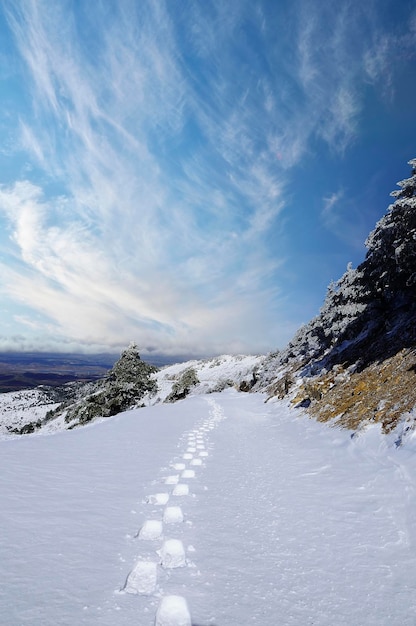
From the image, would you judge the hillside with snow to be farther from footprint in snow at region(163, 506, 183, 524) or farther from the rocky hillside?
the rocky hillside

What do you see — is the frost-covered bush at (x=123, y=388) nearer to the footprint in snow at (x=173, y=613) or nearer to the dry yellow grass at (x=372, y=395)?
the dry yellow grass at (x=372, y=395)

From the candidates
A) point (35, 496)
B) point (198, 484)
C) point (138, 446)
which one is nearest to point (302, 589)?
point (198, 484)

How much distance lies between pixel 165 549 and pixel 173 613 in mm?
903

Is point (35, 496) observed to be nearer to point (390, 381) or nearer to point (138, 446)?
point (138, 446)

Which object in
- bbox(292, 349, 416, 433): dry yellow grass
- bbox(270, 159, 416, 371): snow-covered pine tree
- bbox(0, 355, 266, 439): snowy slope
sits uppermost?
bbox(270, 159, 416, 371): snow-covered pine tree

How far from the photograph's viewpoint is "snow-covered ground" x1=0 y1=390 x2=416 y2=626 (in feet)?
7.77

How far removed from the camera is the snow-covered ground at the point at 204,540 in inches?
93.2

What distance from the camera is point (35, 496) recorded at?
4.10 metres

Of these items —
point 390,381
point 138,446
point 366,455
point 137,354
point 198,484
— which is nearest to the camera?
point 198,484

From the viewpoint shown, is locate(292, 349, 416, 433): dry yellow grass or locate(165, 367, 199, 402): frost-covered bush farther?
locate(165, 367, 199, 402): frost-covered bush

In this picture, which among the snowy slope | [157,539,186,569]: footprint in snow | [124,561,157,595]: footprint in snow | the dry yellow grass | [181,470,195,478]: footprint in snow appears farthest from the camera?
the snowy slope

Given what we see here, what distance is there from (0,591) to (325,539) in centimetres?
325

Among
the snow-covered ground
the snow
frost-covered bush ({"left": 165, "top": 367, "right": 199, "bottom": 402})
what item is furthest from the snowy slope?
the snow

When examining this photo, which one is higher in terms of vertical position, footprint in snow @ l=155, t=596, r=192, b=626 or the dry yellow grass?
the dry yellow grass
